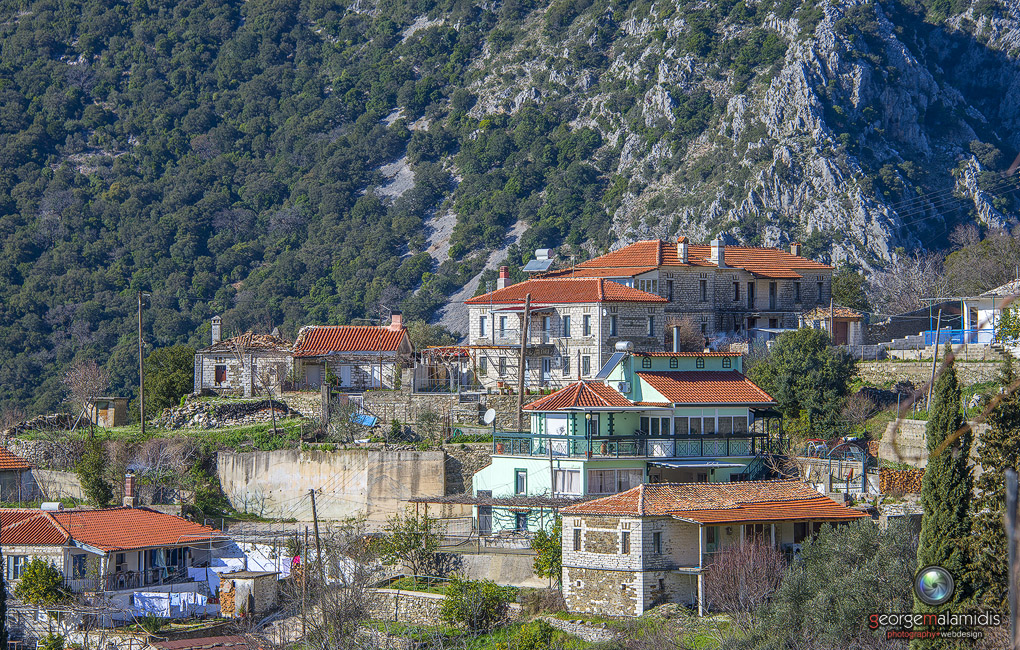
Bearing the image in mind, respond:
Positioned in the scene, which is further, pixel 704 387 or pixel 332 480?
pixel 332 480

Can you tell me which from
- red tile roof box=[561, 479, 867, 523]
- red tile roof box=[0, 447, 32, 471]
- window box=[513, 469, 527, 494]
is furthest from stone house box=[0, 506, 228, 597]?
red tile roof box=[561, 479, 867, 523]

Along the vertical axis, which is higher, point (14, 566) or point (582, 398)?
point (582, 398)

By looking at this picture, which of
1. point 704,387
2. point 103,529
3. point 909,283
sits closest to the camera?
point 103,529

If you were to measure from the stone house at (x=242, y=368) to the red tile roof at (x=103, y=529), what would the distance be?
1545cm

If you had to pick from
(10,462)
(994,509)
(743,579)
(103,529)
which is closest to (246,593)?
(103,529)

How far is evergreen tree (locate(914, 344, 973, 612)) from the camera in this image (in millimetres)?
33062

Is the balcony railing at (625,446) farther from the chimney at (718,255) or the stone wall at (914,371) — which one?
the chimney at (718,255)

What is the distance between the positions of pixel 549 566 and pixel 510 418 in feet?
49.2

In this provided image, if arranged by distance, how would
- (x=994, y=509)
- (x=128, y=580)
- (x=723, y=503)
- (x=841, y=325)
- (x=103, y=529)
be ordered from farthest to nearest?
1. (x=841, y=325)
2. (x=103, y=529)
3. (x=128, y=580)
4. (x=723, y=503)
5. (x=994, y=509)

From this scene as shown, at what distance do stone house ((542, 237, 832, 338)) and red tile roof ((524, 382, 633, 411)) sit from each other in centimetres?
2021

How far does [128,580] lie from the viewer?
47.4 metres

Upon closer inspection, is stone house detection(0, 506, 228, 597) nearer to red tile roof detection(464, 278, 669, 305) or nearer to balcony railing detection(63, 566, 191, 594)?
balcony railing detection(63, 566, 191, 594)

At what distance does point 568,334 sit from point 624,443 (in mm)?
17141

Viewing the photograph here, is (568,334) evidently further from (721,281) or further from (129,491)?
(129,491)
